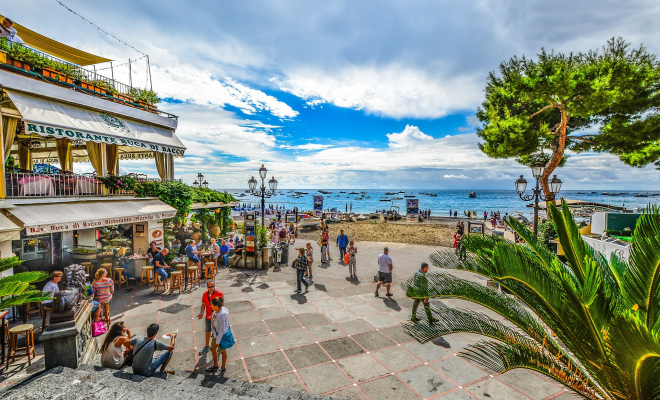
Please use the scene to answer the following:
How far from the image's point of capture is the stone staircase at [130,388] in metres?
3.75

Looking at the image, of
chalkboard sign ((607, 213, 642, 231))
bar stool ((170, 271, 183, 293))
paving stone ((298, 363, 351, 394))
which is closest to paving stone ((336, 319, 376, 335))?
paving stone ((298, 363, 351, 394))

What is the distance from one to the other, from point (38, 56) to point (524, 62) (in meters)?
17.3

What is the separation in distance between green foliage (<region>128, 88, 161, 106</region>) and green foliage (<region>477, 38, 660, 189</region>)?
15.2 metres

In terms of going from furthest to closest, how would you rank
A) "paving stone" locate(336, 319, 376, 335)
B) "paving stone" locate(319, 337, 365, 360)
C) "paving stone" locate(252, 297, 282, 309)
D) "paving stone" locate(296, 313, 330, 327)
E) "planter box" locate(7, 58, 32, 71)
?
"planter box" locate(7, 58, 32, 71)
"paving stone" locate(252, 297, 282, 309)
"paving stone" locate(296, 313, 330, 327)
"paving stone" locate(336, 319, 376, 335)
"paving stone" locate(319, 337, 365, 360)

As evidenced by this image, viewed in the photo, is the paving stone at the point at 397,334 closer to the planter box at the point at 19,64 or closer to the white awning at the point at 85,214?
the white awning at the point at 85,214

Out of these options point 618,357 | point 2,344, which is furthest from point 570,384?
point 2,344

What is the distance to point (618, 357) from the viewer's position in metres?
2.48

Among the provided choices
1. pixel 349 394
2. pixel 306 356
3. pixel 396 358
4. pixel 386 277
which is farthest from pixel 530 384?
pixel 386 277

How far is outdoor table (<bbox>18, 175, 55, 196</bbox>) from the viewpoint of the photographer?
8141 millimetres

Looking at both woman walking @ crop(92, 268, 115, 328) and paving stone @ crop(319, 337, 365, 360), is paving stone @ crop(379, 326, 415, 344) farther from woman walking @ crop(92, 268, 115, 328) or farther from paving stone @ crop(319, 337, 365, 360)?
woman walking @ crop(92, 268, 115, 328)

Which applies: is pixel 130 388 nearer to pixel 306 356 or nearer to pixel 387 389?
pixel 306 356

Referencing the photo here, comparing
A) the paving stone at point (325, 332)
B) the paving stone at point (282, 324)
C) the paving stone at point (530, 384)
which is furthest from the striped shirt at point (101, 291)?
the paving stone at point (530, 384)

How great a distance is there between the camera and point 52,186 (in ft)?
29.0

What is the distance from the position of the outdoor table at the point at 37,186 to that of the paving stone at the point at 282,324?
7761mm
